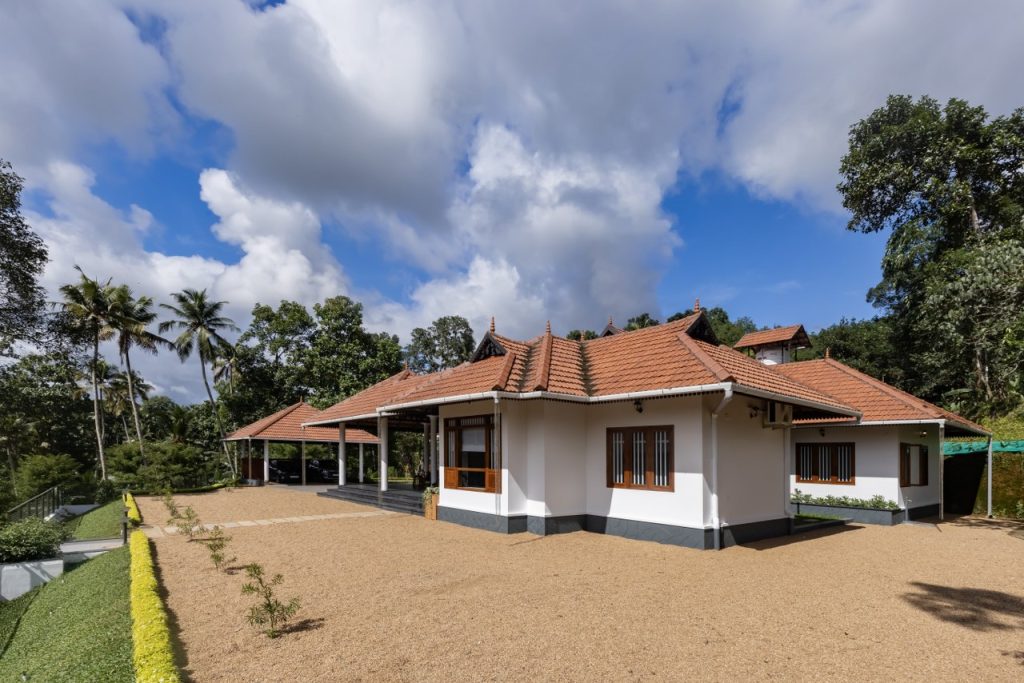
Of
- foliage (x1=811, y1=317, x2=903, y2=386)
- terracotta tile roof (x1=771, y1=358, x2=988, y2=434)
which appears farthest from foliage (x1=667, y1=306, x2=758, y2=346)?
terracotta tile roof (x1=771, y1=358, x2=988, y2=434)

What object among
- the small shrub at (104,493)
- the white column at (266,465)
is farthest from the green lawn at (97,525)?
the white column at (266,465)

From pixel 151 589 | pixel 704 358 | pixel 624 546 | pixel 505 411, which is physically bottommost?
pixel 624 546

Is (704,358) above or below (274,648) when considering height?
above

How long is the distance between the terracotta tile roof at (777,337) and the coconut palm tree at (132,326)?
89.4 feet

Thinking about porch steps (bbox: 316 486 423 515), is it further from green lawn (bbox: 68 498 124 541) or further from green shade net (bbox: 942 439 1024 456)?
green shade net (bbox: 942 439 1024 456)

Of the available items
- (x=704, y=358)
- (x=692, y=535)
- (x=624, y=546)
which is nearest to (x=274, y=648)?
(x=624, y=546)

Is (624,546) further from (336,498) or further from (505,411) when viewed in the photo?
(336,498)

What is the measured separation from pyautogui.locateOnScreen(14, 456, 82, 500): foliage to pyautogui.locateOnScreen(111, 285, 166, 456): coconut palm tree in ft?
12.1

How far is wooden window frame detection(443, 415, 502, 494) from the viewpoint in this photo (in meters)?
11.5

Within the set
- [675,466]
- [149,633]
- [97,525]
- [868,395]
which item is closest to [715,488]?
[675,466]

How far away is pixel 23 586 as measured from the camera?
926 cm

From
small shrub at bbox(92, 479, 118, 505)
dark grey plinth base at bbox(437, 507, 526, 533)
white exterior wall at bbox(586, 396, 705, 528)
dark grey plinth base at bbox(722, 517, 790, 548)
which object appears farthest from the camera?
small shrub at bbox(92, 479, 118, 505)

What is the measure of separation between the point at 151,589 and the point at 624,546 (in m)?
7.27

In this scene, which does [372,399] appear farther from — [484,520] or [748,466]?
[748,466]
